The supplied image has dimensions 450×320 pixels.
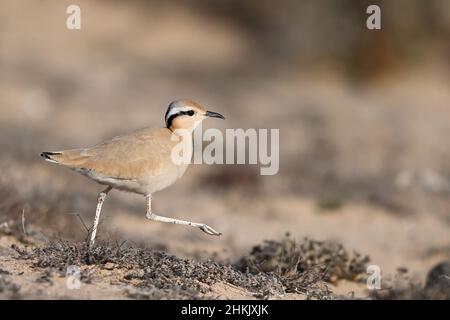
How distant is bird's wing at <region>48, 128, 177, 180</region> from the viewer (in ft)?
21.0

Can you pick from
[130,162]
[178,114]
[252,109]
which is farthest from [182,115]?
[252,109]

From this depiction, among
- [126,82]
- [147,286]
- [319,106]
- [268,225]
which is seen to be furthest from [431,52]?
[147,286]

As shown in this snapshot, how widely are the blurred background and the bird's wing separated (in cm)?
78

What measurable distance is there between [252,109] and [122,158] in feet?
41.5

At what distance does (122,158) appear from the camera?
6430 mm

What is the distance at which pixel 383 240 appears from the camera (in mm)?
10312

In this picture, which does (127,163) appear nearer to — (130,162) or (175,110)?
(130,162)

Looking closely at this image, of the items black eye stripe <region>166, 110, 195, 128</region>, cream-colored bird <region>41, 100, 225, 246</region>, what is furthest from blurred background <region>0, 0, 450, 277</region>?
black eye stripe <region>166, 110, 195, 128</region>

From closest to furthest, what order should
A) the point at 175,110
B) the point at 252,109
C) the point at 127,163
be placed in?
the point at 127,163, the point at 175,110, the point at 252,109

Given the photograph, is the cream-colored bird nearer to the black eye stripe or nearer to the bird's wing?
the bird's wing

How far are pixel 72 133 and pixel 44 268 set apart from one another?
1049 cm

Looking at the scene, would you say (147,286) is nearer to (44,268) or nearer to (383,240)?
(44,268)

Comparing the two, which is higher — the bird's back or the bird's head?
the bird's head

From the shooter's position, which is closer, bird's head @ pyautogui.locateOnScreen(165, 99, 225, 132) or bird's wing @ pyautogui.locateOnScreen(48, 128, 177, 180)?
bird's wing @ pyautogui.locateOnScreen(48, 128, 177, 180)
